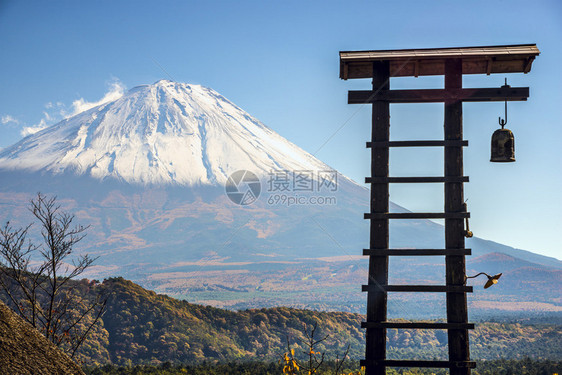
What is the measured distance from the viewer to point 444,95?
813 centimetres

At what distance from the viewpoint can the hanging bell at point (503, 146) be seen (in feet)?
27.0

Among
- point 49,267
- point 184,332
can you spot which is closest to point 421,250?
point 49,267

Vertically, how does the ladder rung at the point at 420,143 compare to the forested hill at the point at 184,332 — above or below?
above

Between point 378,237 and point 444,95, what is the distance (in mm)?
1993

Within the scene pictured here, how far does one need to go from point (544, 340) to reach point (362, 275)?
14636 cm

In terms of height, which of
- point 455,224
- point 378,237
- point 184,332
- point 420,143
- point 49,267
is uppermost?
point 420,143

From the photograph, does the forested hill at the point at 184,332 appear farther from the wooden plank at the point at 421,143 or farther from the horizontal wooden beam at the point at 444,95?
the horizontal wooden beam at the point at 444,95

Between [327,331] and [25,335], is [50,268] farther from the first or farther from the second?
[327,331]

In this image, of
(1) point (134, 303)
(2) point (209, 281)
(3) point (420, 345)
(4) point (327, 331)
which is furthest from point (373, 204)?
(2) point (209, 281)

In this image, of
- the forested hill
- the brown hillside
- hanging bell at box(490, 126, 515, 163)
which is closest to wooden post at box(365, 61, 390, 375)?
hanging bell at box(490, 126, 515, 163)

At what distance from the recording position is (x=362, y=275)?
17900cm

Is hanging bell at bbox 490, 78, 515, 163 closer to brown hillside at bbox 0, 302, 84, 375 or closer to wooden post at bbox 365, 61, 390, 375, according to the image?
wooden post at bbox 365, 61, 390, 375

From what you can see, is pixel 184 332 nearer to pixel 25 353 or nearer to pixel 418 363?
pixel 418 363

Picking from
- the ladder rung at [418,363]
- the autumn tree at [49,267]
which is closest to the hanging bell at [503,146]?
the ladder rung at [418,363]
